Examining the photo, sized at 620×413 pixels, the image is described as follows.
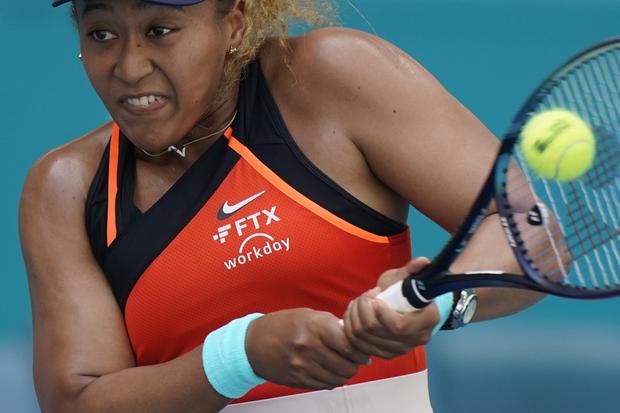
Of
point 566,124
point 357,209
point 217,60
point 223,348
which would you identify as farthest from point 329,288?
point 566,124

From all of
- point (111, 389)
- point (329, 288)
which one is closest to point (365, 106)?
point (329, 288)

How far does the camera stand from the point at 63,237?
1.68 m

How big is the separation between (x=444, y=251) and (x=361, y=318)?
113mm

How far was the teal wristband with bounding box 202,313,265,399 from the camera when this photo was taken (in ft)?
4.79

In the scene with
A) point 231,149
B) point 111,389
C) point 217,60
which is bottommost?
point 111,389

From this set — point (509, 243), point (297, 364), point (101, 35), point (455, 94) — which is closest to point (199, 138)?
point (101, 35)

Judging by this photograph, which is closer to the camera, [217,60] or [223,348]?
[223,348]

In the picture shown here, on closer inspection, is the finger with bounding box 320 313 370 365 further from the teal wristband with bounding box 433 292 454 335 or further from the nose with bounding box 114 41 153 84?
the nose with bounding box 114 41 153 84

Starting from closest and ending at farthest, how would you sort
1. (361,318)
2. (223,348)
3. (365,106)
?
1. (361,318)
2. (223,348)
3. (365,106)

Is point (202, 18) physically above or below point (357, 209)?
above

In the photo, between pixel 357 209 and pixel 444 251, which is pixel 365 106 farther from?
pixel 444 251

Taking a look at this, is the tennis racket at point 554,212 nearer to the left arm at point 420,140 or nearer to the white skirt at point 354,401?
the left arm at point 420,140

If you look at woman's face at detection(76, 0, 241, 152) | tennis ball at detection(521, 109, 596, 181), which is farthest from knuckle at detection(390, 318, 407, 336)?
woman's face at detection(76, 0, 241, 152)

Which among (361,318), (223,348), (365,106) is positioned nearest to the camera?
(361,318)
